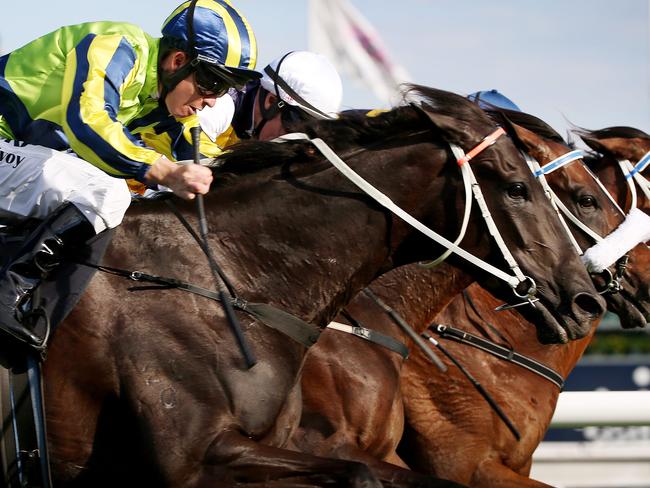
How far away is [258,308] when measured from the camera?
3.88 metres

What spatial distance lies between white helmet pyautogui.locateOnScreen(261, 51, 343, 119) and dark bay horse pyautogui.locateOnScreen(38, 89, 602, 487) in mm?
1354

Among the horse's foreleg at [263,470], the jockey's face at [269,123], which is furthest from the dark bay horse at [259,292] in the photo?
the jockey's face at [269,123]

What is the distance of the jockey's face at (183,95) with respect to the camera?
162 inches

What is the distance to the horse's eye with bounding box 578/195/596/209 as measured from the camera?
5.30 meters

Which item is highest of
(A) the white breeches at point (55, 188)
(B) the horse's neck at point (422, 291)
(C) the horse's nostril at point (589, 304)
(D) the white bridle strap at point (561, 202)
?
(D) the white bridle strap at point (561, 202)

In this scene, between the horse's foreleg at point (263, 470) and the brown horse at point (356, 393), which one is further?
the brown horse at point (356, 393)

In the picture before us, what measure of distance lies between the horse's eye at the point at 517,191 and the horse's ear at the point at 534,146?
123 centimetres

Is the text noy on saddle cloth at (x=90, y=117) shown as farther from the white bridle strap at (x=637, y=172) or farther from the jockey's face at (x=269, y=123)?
the white bridle strap at (x=637, y=172)

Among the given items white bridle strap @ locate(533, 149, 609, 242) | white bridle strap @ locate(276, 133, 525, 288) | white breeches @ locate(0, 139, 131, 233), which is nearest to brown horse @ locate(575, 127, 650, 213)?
white bridle strap @ locate(533, 149, 609, 242)

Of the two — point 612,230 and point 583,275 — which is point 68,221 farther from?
point 612,230

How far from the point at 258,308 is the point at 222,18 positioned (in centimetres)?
105

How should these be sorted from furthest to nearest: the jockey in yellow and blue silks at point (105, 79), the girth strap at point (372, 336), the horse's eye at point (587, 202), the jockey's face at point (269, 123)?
1. the jockey's face at point (269, 123)
2. the horse's eye at point (587, 202)
3. the girth strap at point (372, 336)
4. the jockey in yellow and blue silks at point (105, 79)

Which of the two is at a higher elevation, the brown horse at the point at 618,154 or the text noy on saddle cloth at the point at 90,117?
the brown horse at the point at 618,154

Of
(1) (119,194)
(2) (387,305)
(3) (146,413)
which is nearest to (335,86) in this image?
(2) (387,305)
